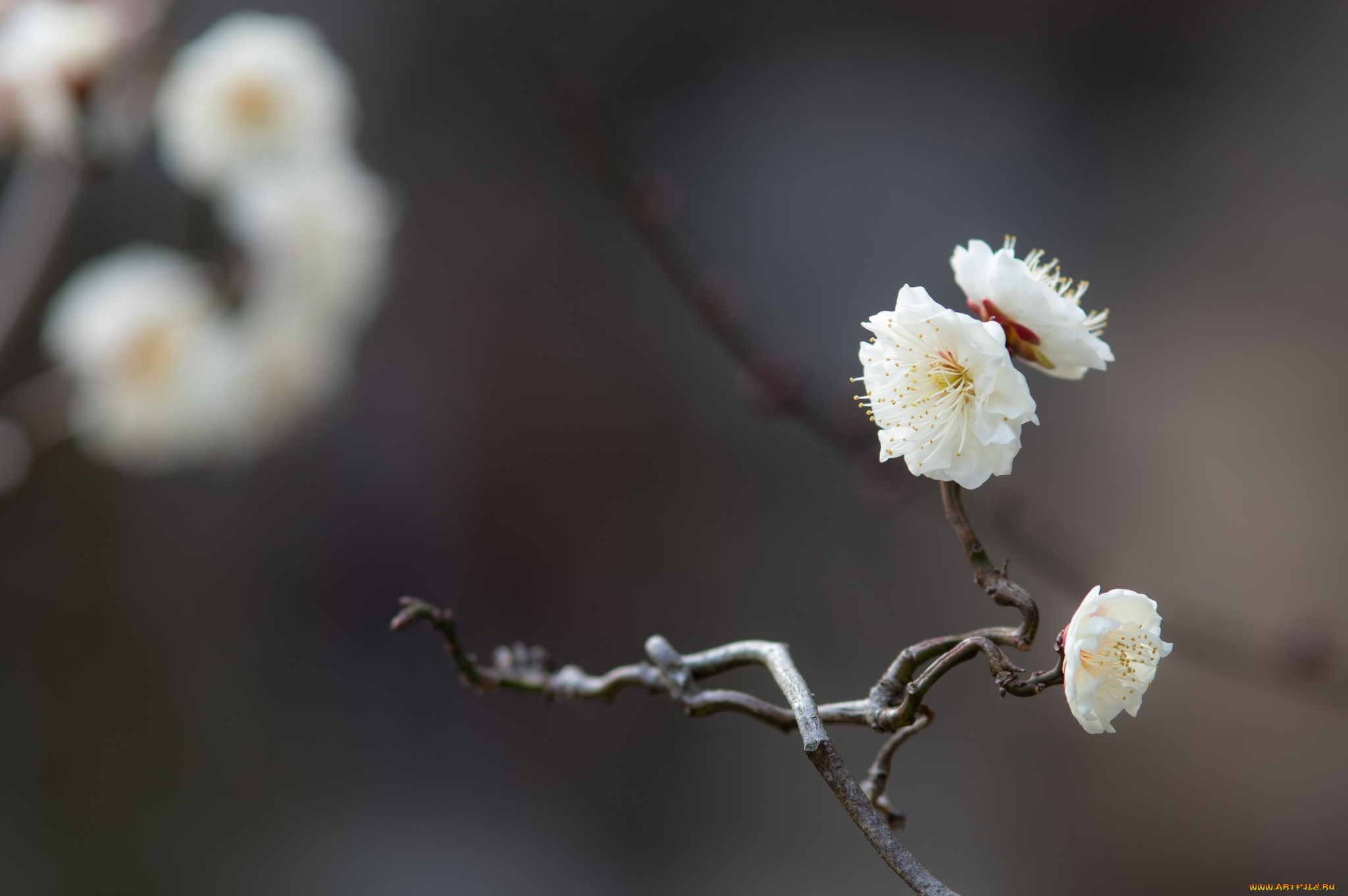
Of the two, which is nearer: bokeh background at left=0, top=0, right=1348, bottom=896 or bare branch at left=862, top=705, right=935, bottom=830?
bare branch at left=862, top=705, right=935, bottom=830

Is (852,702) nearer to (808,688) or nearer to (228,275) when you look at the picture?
(808,688)

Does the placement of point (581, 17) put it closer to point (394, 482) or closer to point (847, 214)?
point (847, 214)

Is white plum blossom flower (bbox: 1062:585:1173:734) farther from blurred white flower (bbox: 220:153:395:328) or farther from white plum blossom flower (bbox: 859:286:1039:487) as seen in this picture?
blurred white flower (bbox: 220:153:395:328)

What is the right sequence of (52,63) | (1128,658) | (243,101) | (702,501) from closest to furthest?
(1128,658)
(52,63)
(243,101)
(702,501)

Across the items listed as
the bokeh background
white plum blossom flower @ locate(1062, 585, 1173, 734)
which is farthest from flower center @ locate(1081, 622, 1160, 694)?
the bokeh background

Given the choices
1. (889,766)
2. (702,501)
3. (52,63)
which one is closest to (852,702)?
(889,766)

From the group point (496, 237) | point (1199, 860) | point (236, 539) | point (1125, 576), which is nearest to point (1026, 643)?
point (1125, 576)
